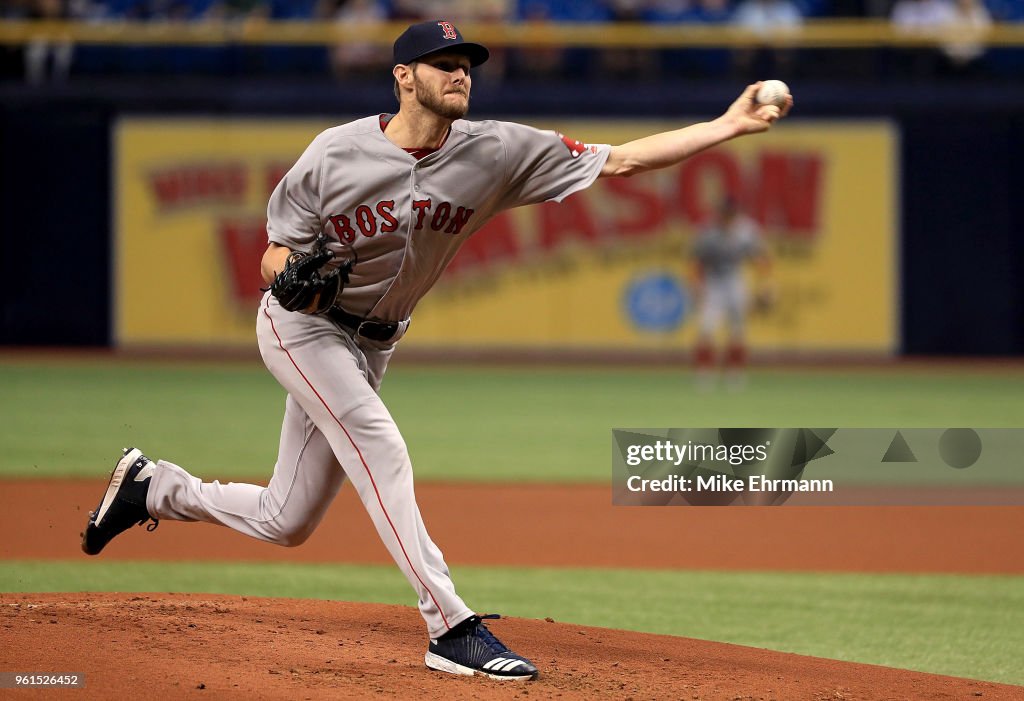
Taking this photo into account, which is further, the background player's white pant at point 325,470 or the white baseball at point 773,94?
the white baseball at point 773,94

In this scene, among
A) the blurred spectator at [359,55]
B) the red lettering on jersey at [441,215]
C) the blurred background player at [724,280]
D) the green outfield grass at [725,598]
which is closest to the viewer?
the red lettering on jersey at [441,215]

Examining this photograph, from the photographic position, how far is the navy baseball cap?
14.8 ft

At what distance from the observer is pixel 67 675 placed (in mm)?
4117

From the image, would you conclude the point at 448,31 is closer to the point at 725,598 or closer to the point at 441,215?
the point at 441,215

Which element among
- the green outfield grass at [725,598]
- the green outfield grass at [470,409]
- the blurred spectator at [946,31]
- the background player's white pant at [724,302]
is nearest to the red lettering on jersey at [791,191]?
the blurred spectator at [946,31]

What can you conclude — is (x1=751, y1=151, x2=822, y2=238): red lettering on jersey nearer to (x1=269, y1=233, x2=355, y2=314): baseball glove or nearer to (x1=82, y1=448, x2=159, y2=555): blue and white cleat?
(x1=82, y1=448, x2=159, y2=555): blue and white cleat

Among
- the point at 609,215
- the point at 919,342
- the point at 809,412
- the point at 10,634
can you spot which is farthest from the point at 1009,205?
the point at 10,634

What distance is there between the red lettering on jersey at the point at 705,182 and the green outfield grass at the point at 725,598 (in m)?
11.9

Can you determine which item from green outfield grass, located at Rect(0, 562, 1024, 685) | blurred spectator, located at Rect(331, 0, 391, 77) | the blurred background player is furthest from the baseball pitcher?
blurred spectator, located at Rect(331, 0, 391, 77)

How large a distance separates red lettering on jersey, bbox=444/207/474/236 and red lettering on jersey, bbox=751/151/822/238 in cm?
1424

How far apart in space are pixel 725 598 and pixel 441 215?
264 centimetres

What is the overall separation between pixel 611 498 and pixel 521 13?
11.4 m

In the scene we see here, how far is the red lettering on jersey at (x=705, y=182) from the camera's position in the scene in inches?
725

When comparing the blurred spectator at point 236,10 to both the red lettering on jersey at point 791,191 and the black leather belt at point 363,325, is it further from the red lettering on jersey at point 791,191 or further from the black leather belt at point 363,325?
the black leather belt at point 363,325
